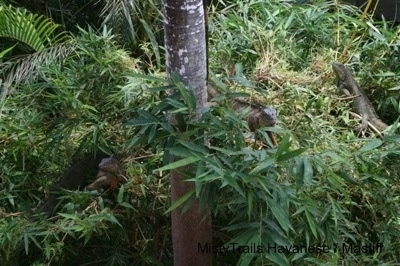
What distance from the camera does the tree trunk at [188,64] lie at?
222 centimetres

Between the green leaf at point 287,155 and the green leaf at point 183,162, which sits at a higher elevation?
the green leaf at point 183,162

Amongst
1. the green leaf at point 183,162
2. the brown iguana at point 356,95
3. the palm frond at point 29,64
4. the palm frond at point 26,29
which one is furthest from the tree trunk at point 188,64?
the palm frond at point 26,29

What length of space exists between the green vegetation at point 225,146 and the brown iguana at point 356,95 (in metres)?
0.05

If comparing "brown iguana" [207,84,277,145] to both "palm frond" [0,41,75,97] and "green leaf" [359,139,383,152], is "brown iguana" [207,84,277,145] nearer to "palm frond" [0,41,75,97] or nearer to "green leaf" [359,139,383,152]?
"green leaf" [359,139,383,152]

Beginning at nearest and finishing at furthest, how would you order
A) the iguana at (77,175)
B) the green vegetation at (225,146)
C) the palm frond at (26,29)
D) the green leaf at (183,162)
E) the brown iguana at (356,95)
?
the green leaf at (183,162)
the green vegetation at (225,146)
the iguana at (77,175)
the brown iguana at (356,95)
the palm frond at (26,29)

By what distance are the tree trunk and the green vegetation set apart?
68 millimetres

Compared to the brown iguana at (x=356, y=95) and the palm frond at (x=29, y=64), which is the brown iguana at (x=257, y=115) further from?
the palm frond at (x=29, y=64)

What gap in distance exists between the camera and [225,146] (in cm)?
221

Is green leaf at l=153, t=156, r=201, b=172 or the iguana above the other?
green leaf at l=153, t=156, r=201, b=172

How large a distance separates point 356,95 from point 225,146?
1.13 metres

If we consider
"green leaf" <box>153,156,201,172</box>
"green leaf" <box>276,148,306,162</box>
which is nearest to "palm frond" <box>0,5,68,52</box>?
"green leaf" <box>153,156,201,172</box>

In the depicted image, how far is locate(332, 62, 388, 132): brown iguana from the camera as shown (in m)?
3.04

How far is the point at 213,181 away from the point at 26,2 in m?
2.59

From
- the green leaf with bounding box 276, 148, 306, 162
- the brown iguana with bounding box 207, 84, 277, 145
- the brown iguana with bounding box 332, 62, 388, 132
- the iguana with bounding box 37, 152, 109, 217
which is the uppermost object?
the green leaf with bounding box 276, 148, 306, 162
